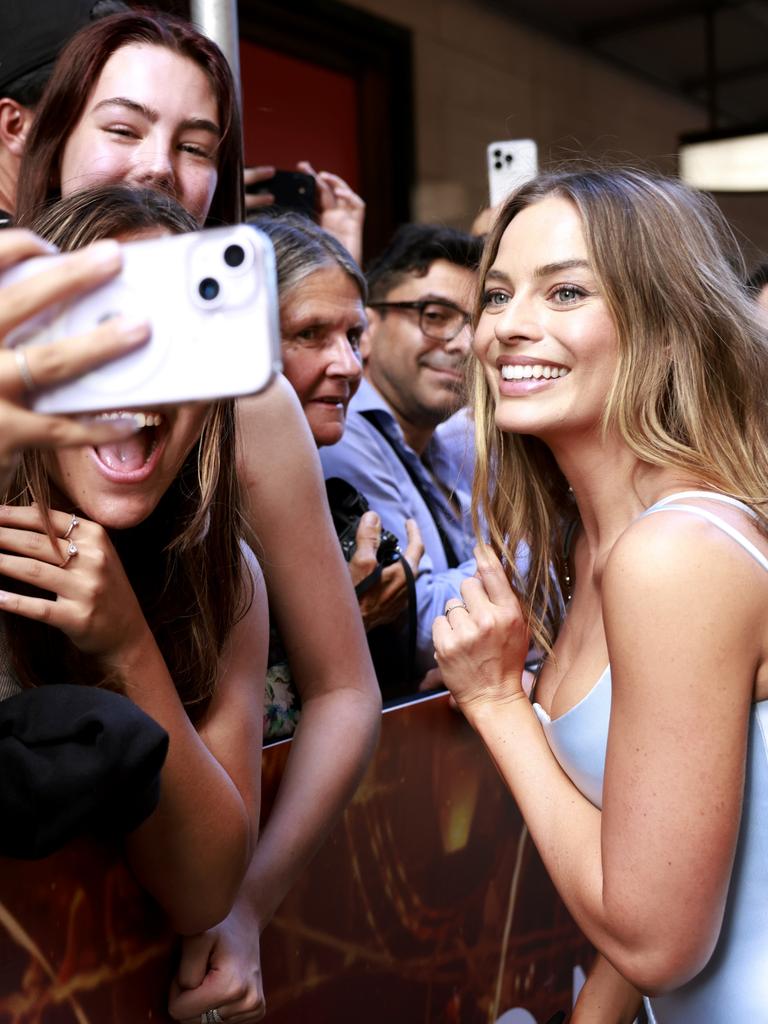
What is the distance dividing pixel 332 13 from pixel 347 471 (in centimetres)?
259

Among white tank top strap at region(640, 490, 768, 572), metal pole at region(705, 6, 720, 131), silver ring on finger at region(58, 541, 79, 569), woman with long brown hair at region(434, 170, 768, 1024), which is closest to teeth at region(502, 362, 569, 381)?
woman with long brown hair at region(434, 170, 768, 1024)

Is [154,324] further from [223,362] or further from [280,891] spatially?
[280,891]

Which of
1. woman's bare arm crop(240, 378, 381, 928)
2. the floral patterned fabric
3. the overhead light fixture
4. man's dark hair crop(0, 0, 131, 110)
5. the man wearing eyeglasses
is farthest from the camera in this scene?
the overhead light fixture

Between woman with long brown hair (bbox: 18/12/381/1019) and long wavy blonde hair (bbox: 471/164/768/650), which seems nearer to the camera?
long wavy blonde hair (bbox: 471/164/768/650)

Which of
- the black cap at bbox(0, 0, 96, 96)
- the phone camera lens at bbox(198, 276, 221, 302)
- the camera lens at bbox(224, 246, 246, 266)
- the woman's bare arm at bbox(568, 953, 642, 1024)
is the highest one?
the black cap at bbox(0, 0, 96, 96)

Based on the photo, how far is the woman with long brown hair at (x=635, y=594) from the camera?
1.20 m

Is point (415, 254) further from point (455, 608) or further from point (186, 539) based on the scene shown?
point (186, 539)

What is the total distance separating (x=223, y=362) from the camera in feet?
2.30

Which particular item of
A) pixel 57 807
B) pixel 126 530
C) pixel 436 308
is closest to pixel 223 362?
pixel 57 807

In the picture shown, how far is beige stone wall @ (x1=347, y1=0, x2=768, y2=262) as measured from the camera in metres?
4.98

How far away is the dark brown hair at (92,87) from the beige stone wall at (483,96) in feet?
9.41

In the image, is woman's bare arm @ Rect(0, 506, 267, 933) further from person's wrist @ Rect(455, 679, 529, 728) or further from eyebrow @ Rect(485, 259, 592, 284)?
eyebrow @ Rect(485, 259, 592, 284)

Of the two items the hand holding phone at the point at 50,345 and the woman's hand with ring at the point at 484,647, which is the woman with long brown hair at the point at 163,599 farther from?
the hand holding phone at the point at 50,345

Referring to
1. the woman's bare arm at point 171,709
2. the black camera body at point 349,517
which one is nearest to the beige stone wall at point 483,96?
the black camera body at point 349,517
